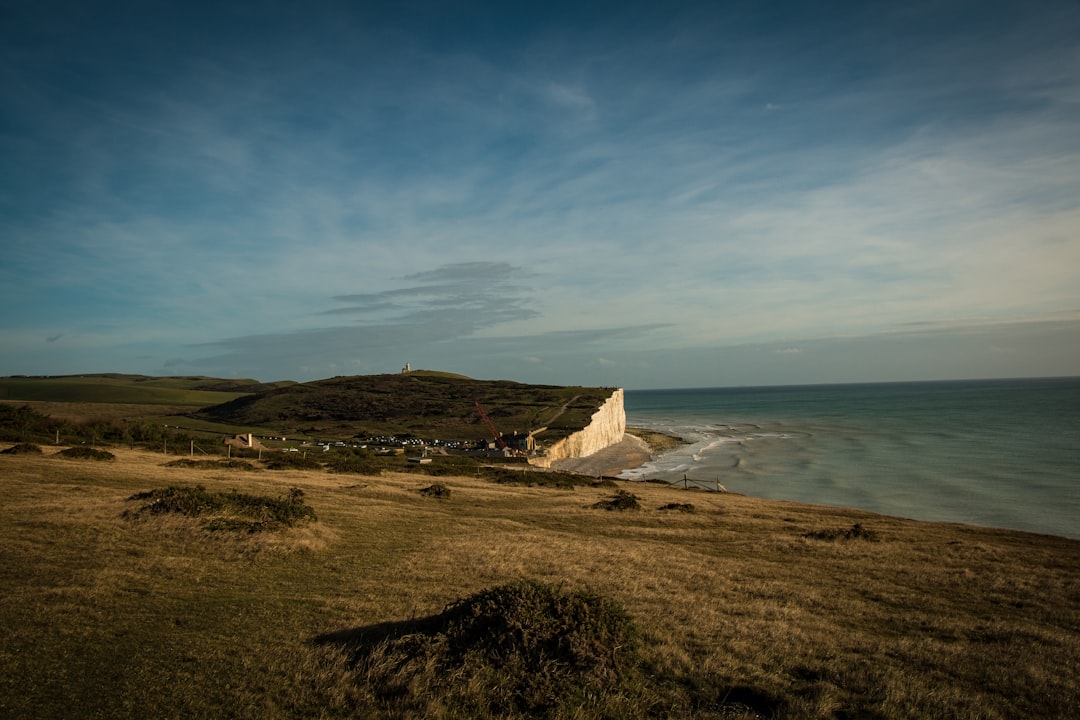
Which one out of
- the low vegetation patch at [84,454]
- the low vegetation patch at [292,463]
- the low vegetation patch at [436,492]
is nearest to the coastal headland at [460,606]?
the low vegetation patch at [436,492]

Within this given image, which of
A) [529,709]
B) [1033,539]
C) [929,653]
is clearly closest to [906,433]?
[1033,539]

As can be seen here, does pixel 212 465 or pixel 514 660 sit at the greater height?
pixel 514 660

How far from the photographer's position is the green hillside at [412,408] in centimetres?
9075

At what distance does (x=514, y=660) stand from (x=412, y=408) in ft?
343

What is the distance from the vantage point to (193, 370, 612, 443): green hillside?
90750 millimetres

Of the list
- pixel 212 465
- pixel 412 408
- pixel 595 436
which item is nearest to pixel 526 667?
pixel 212 465

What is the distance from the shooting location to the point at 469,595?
37.6 ft

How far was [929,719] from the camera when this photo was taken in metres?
7.38

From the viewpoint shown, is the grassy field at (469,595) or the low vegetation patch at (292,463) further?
the low vegetation patch at (292,463)

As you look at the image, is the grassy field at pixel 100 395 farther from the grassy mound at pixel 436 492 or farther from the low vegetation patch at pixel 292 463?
the grassy mound at pixel 436 492

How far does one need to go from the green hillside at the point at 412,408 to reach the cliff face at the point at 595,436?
1646 millimetres

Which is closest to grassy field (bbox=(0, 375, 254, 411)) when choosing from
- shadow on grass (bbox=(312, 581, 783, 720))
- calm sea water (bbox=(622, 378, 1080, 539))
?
calm sea water (bbox=(622, 378, 1080, 539))

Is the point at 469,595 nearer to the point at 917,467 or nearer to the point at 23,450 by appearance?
the point at 23,450

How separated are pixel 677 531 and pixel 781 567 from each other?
20.1 feet
